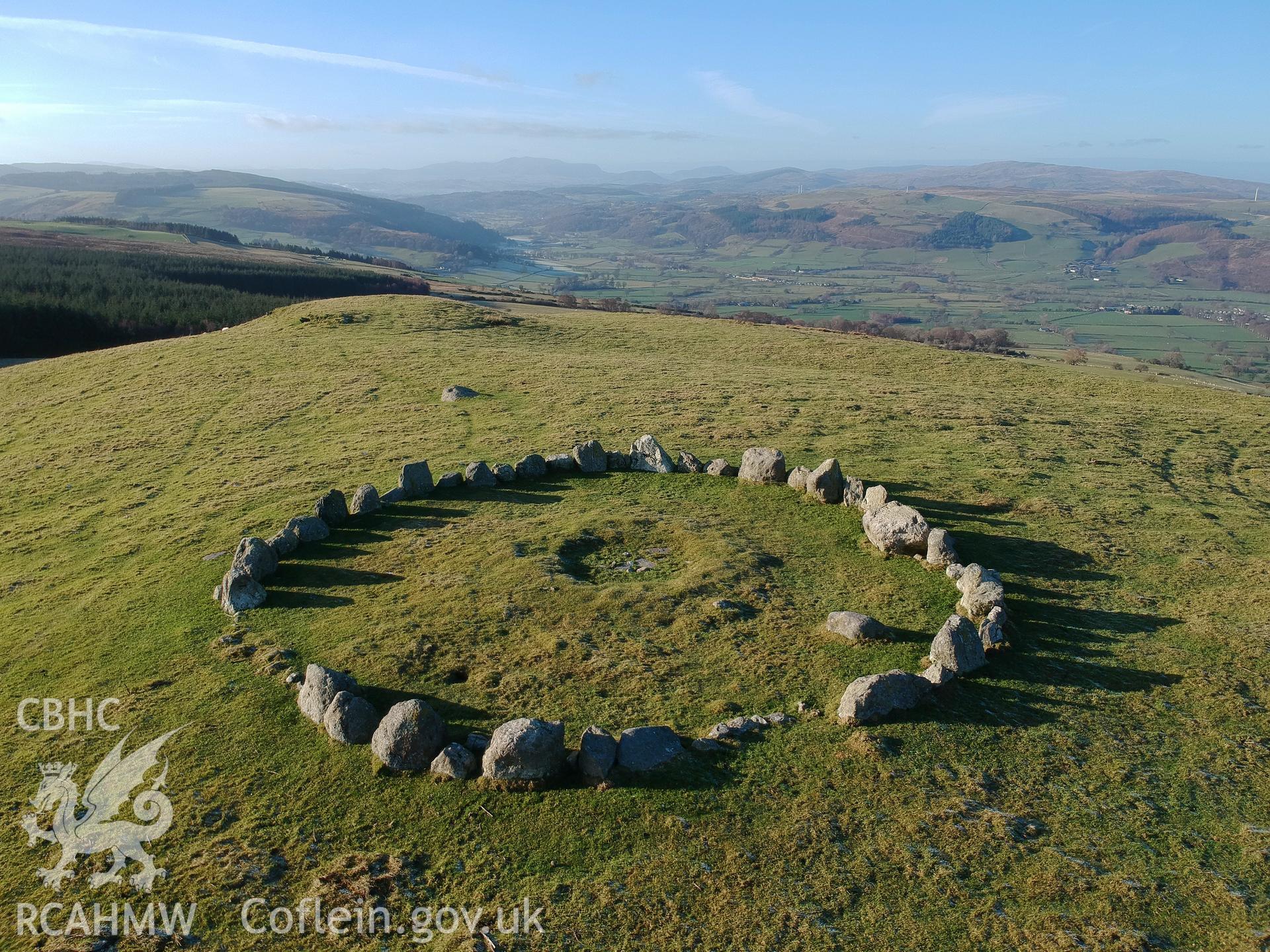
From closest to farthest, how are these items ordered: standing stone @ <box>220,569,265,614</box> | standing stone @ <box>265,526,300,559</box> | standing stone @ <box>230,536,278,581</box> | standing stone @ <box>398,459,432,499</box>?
standing stone @ <box>220,569,265,614</box> → standing stone @ <box>230,536,278,581</box> → standing stone @ <box>265,526,300,559</box> → standing stone @ <box>398,459,432,499</box>

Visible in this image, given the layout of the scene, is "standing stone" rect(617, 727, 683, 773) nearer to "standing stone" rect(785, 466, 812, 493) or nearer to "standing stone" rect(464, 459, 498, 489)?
"standing stone" rect(785, 466, 812, 493)

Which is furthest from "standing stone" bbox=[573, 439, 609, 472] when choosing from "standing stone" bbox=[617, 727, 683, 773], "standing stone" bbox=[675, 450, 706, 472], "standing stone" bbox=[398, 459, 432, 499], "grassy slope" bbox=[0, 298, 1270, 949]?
"standing stone" bbox=[617, 727, 683, 773]

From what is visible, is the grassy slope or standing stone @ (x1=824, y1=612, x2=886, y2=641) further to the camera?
standing stone @ (x1=824, y1=612, x2=886, y2=641)

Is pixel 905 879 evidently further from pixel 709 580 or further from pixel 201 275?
pixel 201 275

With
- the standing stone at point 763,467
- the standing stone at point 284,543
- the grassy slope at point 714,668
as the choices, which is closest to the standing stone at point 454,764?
the grassy slope at point 714,668

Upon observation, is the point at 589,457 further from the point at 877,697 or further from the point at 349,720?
the point at 877,697

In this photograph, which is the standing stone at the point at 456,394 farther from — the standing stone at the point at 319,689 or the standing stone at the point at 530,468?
the standing stone at the point at 319,689
